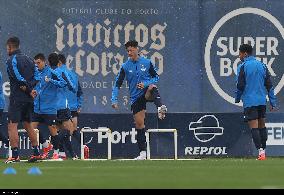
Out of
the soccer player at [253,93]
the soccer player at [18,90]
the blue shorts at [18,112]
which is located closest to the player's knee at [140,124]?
the soccer player at [253,93]

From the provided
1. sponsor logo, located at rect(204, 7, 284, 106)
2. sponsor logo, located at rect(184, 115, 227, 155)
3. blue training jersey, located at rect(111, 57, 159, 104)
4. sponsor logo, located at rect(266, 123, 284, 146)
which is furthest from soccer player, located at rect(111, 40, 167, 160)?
sponsor logo, located at rect(204, 7, 284, 106)

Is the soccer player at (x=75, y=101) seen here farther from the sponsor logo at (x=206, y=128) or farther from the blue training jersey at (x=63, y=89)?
the sponsor logo at (x=206, y=128)

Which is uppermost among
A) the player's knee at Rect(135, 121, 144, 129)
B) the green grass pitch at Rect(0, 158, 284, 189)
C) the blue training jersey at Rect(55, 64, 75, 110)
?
the blue training jersey at Rect(55, 64, 75, 110)

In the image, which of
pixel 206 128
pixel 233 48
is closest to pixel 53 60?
pixel 206 128

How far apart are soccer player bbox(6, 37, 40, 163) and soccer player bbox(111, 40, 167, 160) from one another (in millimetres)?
2046

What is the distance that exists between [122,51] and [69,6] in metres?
1.52

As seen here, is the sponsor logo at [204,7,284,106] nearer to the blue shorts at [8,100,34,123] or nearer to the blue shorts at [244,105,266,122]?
the blue shorts at [244,105,266,122]

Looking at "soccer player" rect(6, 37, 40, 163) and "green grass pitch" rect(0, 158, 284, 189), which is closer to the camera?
"green grass pitch" rect(0, 158, 284, 189)

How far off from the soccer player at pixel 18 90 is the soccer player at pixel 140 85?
6.71 feet

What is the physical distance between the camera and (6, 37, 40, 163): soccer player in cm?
1730

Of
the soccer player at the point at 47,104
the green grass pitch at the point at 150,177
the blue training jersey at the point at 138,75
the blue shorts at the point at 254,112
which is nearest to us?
the green grass pitch at the point at 150,177

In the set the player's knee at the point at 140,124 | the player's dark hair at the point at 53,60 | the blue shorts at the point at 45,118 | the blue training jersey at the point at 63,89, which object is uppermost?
the player's dark hair at the point at 53,60

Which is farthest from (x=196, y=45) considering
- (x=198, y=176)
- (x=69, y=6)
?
(x=198, y=176)

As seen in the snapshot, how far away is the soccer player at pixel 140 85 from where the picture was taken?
19.0 m
